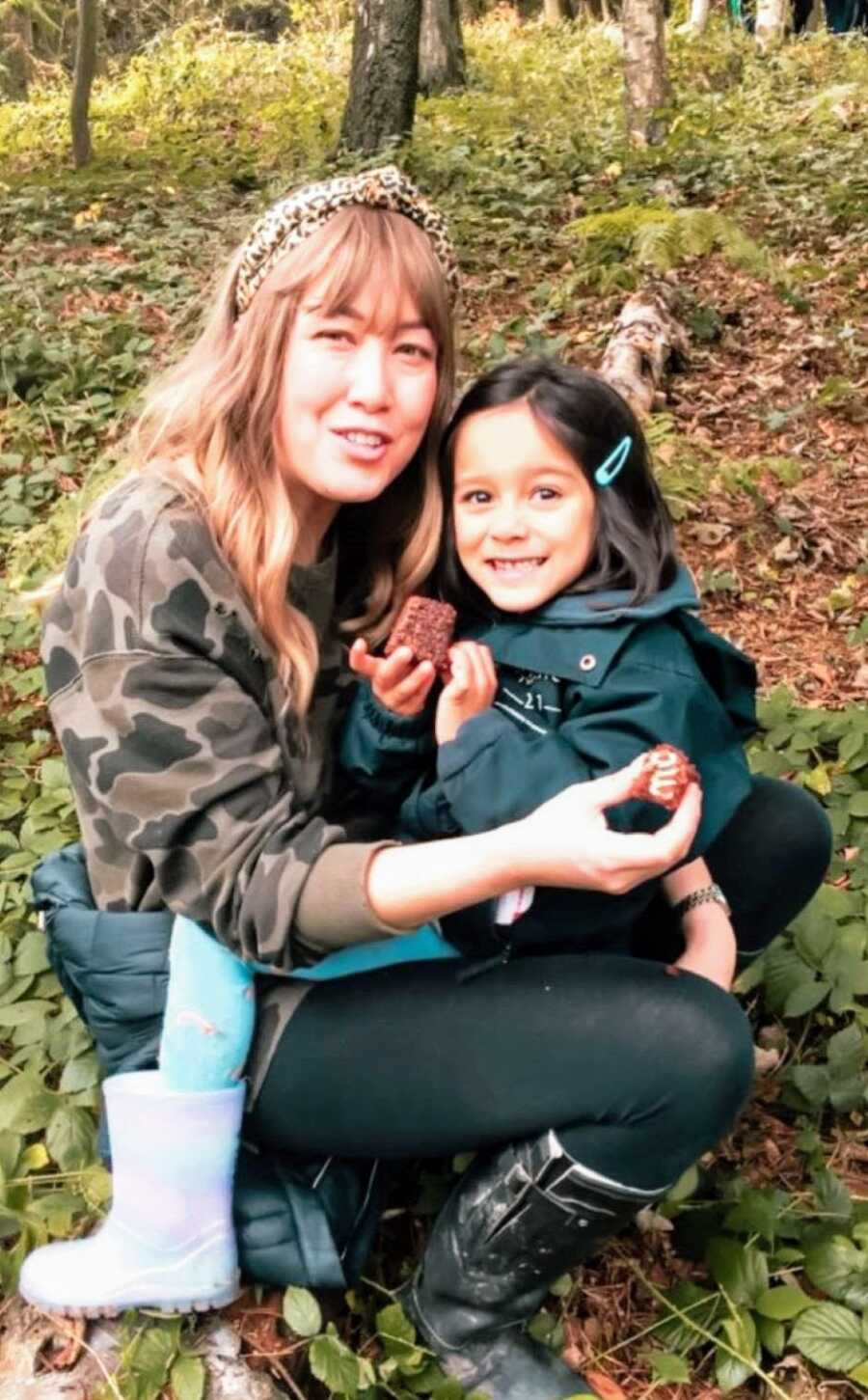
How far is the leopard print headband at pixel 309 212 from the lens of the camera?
1.93 meters

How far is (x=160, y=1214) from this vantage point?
1.87 m

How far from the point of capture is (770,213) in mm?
7562

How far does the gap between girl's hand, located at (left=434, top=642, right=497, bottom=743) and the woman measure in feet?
0.77

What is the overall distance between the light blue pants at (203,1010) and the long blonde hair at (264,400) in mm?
392

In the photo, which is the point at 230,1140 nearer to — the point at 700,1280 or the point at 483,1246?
the point at 483,1246

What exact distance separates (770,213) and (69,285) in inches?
160

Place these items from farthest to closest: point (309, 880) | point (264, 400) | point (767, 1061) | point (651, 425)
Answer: point (651, 425), point (767, 1061), point (264, 400), point (309, 880)

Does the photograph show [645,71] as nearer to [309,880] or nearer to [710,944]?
[710,944]

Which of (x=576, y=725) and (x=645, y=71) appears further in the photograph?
(x=645, y=71)

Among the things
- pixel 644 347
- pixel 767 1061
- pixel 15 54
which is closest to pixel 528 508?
pixel 767 1061

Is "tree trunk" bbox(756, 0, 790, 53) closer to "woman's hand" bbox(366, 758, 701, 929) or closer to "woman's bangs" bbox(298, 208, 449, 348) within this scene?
"woman's bangs" bbox(298, 208, 449, 348)

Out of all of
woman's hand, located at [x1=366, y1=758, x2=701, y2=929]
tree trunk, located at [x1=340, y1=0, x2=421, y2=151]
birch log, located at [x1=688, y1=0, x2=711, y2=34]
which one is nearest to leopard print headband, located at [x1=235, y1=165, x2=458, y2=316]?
woman's hand, located at [x1=366, y1=758, x2=701, y2=929]

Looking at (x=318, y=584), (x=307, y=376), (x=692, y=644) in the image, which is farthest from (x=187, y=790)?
(x=692, y=644)

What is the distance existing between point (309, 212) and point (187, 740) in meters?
0.82
